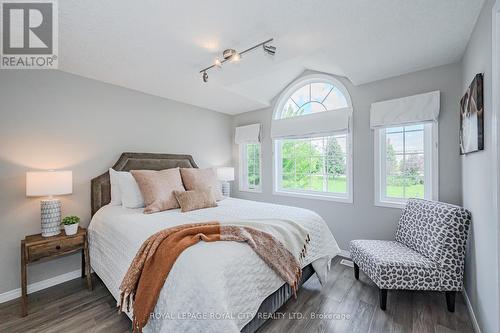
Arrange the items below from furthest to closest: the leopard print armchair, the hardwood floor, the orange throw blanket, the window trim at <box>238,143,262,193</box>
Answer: the window trim at <box>238,143,262,193</box> < the leopard print armchair < the hardwood floor < the orange throw blanket

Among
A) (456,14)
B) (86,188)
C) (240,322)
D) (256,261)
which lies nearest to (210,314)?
(240,322)

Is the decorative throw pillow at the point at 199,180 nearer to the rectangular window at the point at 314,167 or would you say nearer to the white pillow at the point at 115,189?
the white pillow at the point at 115,189

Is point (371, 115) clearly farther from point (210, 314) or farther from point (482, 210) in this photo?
point (210, 314)

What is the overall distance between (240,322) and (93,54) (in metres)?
2.67

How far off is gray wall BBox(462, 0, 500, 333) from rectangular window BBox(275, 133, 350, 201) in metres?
1.37

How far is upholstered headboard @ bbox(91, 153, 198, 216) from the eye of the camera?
2637mm

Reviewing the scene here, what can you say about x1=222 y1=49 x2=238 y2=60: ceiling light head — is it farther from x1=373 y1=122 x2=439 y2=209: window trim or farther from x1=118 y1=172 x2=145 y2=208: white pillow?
x1=373 y1=122 x2=439 y2=209: window trim

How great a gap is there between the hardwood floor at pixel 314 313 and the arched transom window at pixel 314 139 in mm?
1277

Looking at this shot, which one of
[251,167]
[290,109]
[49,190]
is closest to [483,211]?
[290,109]

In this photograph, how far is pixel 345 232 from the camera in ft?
9.94

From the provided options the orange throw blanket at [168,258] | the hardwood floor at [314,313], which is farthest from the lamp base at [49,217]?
the orange throw blanket at [168,258]

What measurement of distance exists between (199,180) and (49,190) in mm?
1486

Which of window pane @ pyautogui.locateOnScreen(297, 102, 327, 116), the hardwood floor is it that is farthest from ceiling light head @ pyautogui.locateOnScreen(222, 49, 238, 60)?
the hardwood floor

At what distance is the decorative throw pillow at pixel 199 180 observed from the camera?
112 inches
